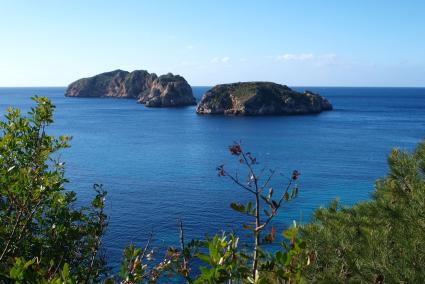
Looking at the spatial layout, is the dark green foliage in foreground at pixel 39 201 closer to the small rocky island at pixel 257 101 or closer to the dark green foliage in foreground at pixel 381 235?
the dark green foliage in foreground at pixel 381 235

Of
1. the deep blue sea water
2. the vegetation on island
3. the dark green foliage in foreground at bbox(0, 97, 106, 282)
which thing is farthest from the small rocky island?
the dark green foliage in foreground at bbox(0, 97, 106, 282)

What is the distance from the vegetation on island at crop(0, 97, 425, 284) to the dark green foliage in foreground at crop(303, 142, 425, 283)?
0.09 ft

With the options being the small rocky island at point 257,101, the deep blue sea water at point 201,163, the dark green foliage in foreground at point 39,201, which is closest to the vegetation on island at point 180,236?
the dark green foliage in foreground at point 39,201

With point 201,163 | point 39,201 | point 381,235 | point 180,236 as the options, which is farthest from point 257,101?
Answer: point 180,236

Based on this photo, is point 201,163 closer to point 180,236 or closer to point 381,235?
point 381,235

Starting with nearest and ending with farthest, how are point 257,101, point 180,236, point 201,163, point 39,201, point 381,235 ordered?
point 180,236
point 39,201
point 381,235
point 201,163
point 257,101

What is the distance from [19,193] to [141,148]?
86514 mm

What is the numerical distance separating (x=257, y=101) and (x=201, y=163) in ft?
319

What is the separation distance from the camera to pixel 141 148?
93.4 metres

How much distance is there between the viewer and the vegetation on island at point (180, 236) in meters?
4.87

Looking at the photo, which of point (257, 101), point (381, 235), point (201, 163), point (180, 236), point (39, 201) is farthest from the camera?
point (257, 101)

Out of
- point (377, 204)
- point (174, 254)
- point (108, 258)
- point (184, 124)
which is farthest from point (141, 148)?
point (174, 254)

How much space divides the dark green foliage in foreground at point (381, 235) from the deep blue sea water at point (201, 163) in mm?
3753

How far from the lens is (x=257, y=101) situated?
561 ft
